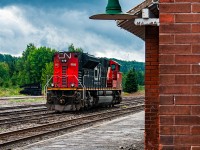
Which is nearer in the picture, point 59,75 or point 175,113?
point 175,113

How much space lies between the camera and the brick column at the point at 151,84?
805 cm

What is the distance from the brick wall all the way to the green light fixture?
1.04 metres

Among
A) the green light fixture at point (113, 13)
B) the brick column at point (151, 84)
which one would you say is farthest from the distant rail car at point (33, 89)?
the green light fixture at point (113, 13)

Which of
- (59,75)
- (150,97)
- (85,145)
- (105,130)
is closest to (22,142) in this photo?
(85,145)

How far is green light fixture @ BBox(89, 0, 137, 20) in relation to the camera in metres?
4.82

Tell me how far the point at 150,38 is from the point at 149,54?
281 millimetres

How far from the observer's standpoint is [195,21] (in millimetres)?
3863

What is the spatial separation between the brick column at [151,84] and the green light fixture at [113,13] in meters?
3.18

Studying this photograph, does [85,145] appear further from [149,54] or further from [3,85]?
[3,85]

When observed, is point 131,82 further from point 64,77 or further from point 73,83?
point 73,83

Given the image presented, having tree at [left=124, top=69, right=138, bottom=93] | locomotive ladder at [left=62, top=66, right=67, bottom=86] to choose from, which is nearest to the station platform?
locomotive ladder at [left=62, top=66, right=67, bottom=86]

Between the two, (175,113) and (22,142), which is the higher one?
(175,113)

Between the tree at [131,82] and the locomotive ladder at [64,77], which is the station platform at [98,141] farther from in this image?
the tree at [131,82]

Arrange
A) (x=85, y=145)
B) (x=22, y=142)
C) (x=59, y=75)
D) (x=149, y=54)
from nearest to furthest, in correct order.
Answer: (x=149, y=54)
(x=85, y=145)
(x=22, y=142)
(x=59, y=75)
